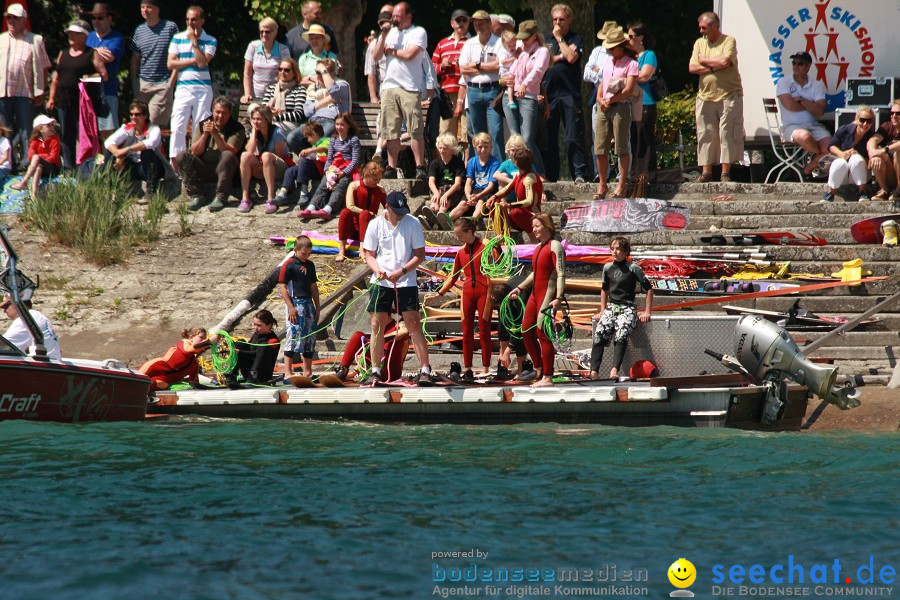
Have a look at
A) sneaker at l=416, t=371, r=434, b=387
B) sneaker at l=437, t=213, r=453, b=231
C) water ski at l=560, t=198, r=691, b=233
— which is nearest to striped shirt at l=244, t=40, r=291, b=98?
sneaker at l=437, t=213, r=453, b=231

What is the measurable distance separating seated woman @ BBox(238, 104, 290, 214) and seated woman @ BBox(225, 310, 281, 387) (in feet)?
14.7

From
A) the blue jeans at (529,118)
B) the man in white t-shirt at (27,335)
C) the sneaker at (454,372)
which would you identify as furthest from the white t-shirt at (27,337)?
the blue jeans at (529,118)

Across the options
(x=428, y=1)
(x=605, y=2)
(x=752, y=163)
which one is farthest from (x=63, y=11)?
(x=752, y=163)

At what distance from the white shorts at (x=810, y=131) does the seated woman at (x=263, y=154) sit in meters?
6.86

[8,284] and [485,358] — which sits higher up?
[8,284]

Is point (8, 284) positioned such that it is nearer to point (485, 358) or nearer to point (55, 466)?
point (55, 466)

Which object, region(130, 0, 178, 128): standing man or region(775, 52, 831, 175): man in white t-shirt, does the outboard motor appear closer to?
region(775, 52, 831, 175): man in white t-shirt

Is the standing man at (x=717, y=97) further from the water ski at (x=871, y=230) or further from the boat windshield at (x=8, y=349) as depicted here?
the boat windshield at (x=8, y=349)

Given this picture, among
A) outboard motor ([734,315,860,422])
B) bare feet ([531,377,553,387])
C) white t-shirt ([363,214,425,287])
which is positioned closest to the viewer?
outboard motor ([734,315,860,422])

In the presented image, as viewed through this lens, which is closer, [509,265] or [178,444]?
[178,444]

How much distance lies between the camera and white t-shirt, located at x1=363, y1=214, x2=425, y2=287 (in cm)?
1258

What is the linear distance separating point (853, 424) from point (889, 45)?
839 centimetres

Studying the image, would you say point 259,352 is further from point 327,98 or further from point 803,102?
point 803,102

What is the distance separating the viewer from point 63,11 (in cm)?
2266
